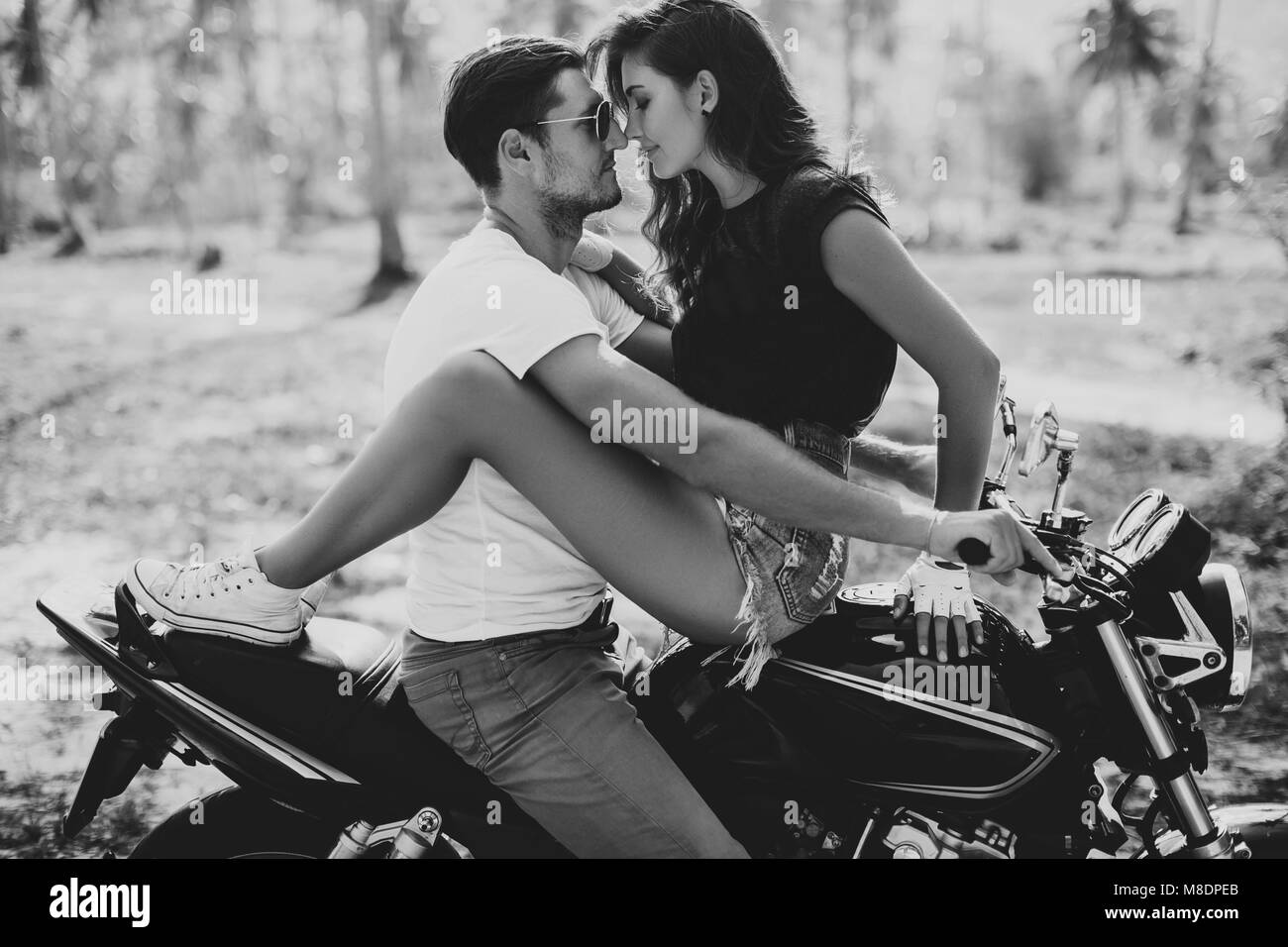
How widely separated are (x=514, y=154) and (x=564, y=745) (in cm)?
132

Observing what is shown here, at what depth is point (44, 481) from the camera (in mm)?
7773

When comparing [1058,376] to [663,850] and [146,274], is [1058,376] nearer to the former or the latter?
[663,850]

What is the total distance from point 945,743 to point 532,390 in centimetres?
106

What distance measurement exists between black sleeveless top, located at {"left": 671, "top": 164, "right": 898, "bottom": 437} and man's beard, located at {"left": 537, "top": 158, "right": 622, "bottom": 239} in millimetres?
346

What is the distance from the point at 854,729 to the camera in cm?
226

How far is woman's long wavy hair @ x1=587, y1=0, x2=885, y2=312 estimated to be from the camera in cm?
256

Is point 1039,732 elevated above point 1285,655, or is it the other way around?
point 1039,732

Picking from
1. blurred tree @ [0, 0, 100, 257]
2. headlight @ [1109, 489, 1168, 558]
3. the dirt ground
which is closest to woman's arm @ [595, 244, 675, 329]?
headlight @ [1109, 489, 1168, 558]

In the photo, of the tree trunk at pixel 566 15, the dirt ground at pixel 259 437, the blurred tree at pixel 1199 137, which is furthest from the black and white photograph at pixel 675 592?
the blurred tree at pixel 1199 137

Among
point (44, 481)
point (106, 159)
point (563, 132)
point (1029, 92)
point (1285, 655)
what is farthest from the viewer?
point (1029, 92)

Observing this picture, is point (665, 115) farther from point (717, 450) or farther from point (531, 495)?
point (531, 495)

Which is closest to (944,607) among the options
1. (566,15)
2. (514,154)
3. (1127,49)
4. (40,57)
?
(514,154)

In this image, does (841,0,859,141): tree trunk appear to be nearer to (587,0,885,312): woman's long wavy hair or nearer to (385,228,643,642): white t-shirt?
(587,0,885,312): woman's long wavy hair
